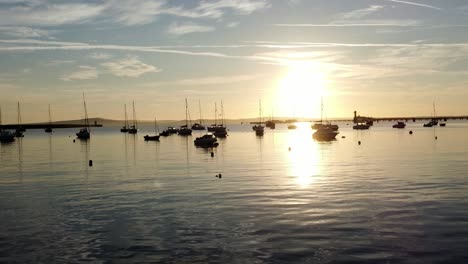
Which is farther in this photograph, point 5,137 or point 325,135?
point 5,137

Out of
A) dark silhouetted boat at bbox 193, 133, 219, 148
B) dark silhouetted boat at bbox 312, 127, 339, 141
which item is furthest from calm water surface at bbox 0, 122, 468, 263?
dark silhouetted boat at bbox 312, 127, 339, 141

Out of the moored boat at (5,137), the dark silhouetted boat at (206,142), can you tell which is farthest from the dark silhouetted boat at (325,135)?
the moored boat at (5,137)

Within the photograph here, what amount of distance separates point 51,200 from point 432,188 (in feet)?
109

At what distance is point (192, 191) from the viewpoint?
44844 mm

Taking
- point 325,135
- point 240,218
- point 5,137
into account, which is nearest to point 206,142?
point 325,135

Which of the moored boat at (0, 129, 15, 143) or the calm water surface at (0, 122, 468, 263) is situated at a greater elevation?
the moored boat at (0, 129, 15, 143)

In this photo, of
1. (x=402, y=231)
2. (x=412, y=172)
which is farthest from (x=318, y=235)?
(x=412, y=172)

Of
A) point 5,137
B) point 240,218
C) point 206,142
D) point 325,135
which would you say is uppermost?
point 5,137

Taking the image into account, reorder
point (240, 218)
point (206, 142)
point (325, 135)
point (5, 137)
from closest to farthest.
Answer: point (240, 218) → point (206, 142) → point (325, 135) → point (5, 137)

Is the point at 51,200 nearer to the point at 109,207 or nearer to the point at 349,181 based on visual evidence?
the point at 109,207

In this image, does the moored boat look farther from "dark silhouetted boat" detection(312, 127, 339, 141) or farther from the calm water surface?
the calm water surface

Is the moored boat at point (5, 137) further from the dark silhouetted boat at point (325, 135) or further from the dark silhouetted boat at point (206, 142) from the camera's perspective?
the dark silhouetted boat at point (325, 135)

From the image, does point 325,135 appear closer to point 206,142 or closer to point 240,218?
point 206,142

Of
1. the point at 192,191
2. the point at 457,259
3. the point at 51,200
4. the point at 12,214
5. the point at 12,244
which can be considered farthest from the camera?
the point at 192,191
